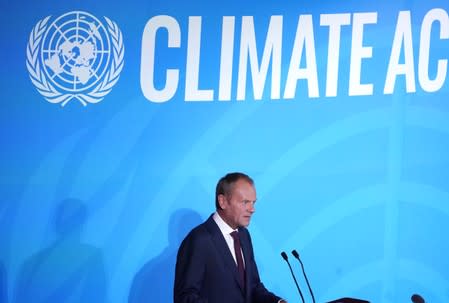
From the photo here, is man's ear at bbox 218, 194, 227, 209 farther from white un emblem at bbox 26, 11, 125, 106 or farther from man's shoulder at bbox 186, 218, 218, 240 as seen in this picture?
white un emblem at bbox 26, 11, 125, 106

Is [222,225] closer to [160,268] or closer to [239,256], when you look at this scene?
[239,256]

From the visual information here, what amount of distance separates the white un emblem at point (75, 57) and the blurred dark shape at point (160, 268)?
3.62 feet

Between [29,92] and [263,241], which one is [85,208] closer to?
[29,92]

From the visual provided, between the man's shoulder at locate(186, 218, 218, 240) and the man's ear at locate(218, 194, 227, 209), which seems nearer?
the man's shoulder at locate(186, 218, 218, 240)

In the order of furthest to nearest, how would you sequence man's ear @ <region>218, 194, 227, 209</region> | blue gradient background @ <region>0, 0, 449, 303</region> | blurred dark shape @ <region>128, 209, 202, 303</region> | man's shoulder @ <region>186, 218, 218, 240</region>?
blurred dark shape @ <region>128, 209, 202, 303</region> → blue gradient background @ <region>0, 0, 449, 303</region> → man's ear @ <region>218, 194, 227, 209</region> → man's shoulder @ <region>186, 218, 218, 240</region>

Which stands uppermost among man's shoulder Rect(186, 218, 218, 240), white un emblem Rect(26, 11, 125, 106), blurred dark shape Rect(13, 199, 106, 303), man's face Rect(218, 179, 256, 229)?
white un emblem Rect(26, 11, 125, 106)

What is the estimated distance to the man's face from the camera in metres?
3.72

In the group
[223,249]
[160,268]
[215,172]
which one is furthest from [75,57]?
[223,249]

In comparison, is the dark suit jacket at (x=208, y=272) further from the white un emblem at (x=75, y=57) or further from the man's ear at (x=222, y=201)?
the white un emblem at (x=75, y=57)

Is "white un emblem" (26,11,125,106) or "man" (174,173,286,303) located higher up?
"white un emblem" (26,11,125,106)

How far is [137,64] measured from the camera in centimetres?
505

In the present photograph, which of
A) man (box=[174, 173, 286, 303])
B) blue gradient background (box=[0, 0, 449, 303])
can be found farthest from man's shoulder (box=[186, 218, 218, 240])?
blue gradient background (box=[0, 0, 449, 303])

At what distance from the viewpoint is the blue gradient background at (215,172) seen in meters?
4.91

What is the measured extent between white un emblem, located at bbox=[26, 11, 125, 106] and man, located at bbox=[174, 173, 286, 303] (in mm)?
1736
